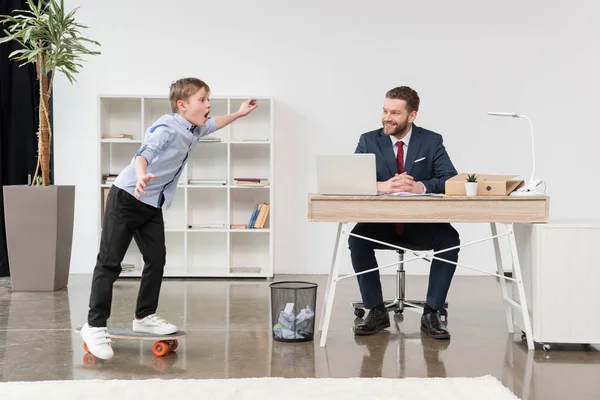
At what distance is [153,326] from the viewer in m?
3.30

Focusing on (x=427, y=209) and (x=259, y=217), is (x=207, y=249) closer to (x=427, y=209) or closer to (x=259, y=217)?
(x=259, y=217)

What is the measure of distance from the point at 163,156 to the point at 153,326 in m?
0.82

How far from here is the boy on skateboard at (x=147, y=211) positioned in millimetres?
3116

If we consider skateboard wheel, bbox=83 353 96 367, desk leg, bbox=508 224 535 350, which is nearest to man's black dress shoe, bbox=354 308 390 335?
desk leg, bbox=508 224 535 350

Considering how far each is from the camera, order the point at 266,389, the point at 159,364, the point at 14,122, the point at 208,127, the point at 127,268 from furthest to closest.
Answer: the point at 14,122 → the point at 127,268 → the point at 208,127 → the point at 159,364 → the point at 266,389

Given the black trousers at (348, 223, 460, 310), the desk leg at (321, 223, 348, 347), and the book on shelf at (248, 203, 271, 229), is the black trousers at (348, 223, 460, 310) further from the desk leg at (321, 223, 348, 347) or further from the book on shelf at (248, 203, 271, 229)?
the book on shelf at (248, 203, 271, 229)

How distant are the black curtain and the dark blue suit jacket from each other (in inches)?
133

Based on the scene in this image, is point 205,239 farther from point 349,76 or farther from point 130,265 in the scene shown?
point 349,76

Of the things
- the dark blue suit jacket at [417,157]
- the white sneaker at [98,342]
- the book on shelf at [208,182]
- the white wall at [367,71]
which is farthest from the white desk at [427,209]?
the white wall at [367,71]

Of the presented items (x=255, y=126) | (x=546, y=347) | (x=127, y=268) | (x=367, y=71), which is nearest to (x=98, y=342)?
(x=546, y=347)

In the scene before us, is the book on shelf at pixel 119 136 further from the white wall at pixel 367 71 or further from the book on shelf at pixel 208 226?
the book on shelf at pixel 208 226

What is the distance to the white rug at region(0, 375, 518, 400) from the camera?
2492 millimetres

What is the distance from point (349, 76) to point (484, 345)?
3.27m

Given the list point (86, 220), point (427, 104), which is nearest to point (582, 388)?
point (427, 104)
